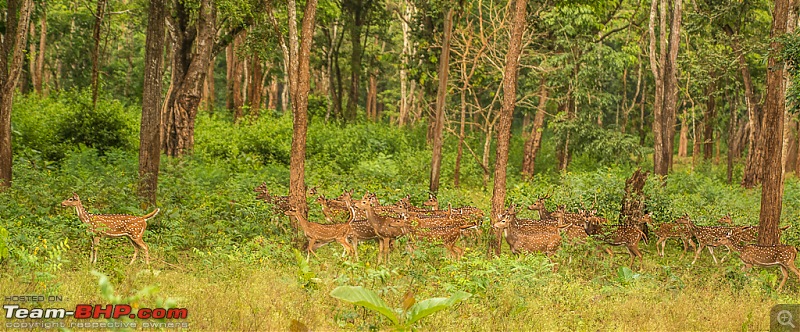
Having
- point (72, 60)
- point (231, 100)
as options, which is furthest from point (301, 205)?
point (72, 60)

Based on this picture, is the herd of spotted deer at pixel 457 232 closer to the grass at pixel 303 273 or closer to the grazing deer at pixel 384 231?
the grazing deer at pixel 384 231

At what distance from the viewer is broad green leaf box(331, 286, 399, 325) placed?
844 centimetres

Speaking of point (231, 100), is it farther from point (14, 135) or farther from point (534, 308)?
point (534, 308)

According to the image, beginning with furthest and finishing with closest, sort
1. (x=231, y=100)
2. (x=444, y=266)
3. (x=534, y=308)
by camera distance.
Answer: (x=231, y=100) < (x=444, y=266) < (x=534, y=308)

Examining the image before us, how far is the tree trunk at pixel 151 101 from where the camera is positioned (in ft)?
55.2

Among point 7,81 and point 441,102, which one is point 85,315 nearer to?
point 7,81

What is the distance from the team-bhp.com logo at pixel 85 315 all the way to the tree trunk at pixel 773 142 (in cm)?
1168

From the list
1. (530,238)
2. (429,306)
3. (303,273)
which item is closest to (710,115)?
(530,238)

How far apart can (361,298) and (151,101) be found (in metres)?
10.2

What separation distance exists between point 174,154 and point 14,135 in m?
4.60

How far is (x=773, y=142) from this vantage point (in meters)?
15.8

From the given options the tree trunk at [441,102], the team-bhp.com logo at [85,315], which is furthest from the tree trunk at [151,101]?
the tree trunk at [441,102]

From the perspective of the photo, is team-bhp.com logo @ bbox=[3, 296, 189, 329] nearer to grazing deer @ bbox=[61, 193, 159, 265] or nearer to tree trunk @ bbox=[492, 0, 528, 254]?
grazing deer @ bbox=[61, 193, 159, 265]

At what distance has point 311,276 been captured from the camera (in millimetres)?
10922
